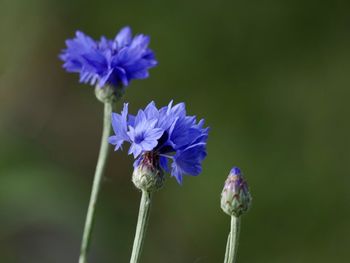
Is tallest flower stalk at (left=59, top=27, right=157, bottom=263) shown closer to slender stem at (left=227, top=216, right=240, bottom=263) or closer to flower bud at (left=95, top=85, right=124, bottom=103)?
flower bud at (left=95, top=85, right=124, bottom=103)

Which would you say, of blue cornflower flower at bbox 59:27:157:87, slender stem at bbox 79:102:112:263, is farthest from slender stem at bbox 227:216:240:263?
blue cornflower flower at bbox 59:27:157:87

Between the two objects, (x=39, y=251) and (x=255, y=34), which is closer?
(x=39, y=251)

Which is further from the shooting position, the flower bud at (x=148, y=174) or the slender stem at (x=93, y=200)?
the slender stem at (x=93, y=200)

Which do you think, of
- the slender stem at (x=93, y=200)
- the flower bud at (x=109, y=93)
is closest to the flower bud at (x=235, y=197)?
the slender stem at (x=93, y=200)

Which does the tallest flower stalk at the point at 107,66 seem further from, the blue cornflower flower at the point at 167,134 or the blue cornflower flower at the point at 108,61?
the blue cornflower flower at the point at 167,134

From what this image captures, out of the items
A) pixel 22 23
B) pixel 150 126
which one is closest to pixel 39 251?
pixel 22 23

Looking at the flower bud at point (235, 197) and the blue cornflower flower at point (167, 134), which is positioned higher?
the blue cornflower flower at point (167, 134)

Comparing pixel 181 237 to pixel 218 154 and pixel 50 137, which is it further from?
pixel 50 137

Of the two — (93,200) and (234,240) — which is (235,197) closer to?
(234,240)
